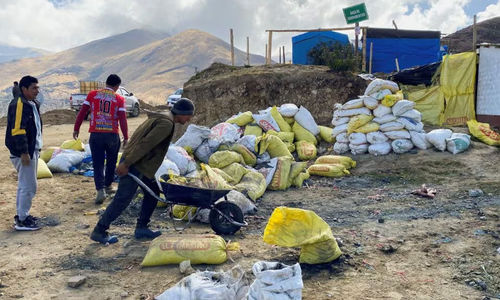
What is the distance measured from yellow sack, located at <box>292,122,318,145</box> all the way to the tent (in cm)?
747

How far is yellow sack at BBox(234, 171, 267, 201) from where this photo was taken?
5223 millimetres

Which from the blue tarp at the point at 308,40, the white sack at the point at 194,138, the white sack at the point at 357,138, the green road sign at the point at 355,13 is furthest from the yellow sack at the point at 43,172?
the blue tarp at the point at 308,40

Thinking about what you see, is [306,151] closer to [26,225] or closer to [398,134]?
[398,134]

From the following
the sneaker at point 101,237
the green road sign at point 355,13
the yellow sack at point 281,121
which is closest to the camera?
the sneaker at point 101,237

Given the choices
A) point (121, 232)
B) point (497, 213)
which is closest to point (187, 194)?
point (121, 232)

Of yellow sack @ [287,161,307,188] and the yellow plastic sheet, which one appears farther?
the yellow plastic sheet

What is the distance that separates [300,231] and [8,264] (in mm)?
2410

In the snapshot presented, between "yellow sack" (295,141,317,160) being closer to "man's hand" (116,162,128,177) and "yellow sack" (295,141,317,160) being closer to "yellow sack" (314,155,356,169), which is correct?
"yellow sack" (314,155,356,169)

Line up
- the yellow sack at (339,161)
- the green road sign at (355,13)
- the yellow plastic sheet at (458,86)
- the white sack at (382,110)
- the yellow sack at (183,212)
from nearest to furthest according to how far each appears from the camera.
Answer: the yellow sack at (183,212)
the yellow sack at (339,161)
the white sack at (382,110)
the yellow plastic sheet at (458,86)
the green road sign at (355,13)

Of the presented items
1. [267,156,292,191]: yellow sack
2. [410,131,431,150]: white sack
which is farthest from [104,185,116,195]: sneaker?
[410,131,431,150]: white sack

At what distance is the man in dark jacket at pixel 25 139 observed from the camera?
387 centimetres

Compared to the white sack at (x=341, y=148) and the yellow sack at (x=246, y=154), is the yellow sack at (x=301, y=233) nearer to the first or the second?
the yellow sack at (x=246, y=154)

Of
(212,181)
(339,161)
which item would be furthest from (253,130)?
(212,181)

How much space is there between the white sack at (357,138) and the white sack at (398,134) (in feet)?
1.43
